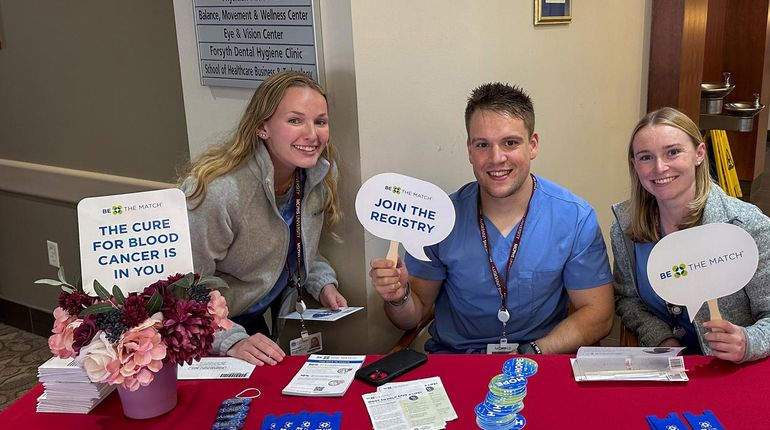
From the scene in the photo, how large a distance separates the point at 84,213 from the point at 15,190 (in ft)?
8.54

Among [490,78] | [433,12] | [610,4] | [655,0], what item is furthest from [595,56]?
[433,12]

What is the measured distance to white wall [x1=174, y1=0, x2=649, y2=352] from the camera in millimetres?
2342

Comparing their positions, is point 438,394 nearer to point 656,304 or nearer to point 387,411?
point 387,411

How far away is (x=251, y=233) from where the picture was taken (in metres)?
2.32

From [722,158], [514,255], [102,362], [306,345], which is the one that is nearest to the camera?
[102,362]

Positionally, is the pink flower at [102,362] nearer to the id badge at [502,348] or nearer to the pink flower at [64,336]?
the pink flower at [64,336]

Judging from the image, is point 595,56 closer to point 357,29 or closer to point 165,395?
point 357,29

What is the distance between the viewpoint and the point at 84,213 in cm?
171

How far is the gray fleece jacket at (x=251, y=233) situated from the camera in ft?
7.34

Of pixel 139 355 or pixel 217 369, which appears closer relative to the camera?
pixel 139 355

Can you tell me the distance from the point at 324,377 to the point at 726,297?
3.86 feet

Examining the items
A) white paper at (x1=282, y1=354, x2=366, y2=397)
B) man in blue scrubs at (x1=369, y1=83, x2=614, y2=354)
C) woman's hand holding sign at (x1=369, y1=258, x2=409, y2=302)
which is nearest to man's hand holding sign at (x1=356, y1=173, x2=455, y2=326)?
woman's hand holding sign at (x1=369, y1=258, x2=409, y2=302)

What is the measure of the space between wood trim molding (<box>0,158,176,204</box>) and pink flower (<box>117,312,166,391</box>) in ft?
6.56

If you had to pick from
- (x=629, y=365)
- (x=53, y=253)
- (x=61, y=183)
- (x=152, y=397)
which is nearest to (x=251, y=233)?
(x=152, y=397)
